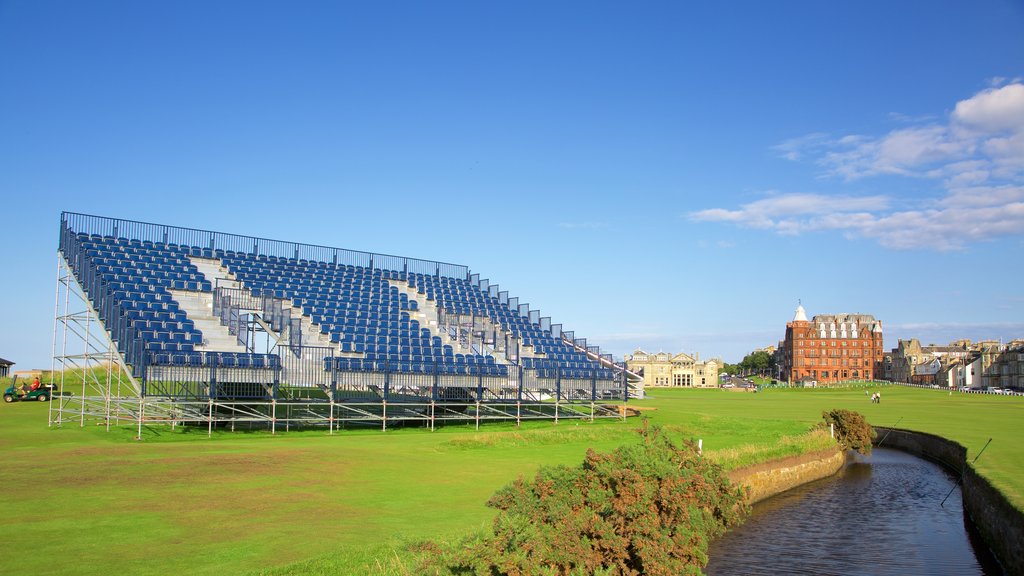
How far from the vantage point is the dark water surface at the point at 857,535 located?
1711 centimetres

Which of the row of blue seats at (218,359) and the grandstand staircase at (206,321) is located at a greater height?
the grandstand staircase at (206,321)

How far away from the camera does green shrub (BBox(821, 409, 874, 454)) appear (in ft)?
121

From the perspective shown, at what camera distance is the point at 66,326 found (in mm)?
34594

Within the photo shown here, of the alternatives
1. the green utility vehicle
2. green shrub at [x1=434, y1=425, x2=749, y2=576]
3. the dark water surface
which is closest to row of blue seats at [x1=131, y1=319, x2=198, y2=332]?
the green utility vehicle

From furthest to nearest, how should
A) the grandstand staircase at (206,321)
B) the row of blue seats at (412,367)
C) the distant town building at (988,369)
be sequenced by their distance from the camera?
the distant town building at (988,369)
the row of blue seats at (412,367)
the grandstand staircase at (206,321)

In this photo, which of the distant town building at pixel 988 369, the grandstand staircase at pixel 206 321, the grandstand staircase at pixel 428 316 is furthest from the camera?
the distant town building at pixel 988 369

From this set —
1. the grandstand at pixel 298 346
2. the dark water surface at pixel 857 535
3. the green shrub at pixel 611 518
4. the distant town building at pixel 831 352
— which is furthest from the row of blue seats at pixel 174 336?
the distant town building at pixel 831 352

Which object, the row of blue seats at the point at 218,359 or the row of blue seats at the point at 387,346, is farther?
the row of blue seats at the point at 387,346

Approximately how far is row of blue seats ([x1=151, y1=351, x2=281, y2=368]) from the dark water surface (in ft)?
68.9

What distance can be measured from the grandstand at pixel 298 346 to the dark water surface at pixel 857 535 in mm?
17011

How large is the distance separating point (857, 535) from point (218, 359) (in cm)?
2479

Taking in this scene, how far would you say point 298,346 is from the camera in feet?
118

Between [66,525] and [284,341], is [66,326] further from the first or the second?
[66,525]

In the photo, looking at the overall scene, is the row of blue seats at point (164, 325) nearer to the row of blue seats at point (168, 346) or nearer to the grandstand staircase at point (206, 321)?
the grandstand staircase at point (206, 321)
